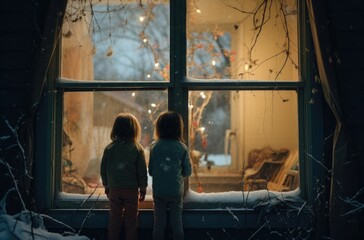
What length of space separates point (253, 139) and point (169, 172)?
344cm

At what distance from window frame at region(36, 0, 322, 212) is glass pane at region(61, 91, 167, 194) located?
0.56ft

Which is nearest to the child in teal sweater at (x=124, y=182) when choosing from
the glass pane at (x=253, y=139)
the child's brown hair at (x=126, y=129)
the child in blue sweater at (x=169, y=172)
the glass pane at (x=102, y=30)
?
the child's brown hair at (x=126, y=129)

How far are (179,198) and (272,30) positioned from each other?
191cm

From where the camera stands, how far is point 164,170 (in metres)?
3.68

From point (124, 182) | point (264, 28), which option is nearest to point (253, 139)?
point (264, 28)

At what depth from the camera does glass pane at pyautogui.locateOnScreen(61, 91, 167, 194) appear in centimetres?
428

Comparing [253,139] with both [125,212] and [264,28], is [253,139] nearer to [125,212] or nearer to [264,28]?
[264,28]

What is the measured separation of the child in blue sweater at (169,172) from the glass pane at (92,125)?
0.42 m

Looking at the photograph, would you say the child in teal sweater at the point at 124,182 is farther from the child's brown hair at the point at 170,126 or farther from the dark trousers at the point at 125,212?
the child's brown hair at the point at 170,126

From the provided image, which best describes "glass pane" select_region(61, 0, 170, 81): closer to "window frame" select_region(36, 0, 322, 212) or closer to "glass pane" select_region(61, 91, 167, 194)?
"window frame" select_region(36, 0, 322, 212)

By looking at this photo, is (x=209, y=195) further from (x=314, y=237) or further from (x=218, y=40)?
(x=218, y=40)

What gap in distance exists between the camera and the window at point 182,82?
3.98 metres

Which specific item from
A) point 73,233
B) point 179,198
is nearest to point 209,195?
point 179,198

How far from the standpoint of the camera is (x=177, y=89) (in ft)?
12.9
